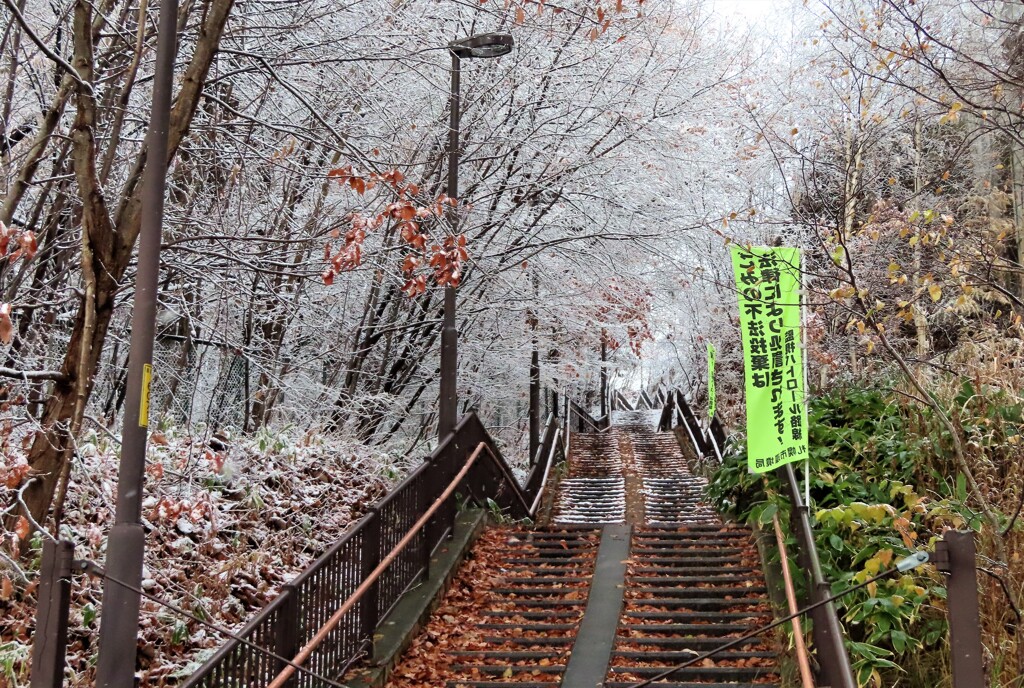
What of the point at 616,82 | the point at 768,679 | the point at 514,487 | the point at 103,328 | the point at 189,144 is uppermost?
the point at 616,82

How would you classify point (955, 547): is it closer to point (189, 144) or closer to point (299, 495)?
point (299, 495)

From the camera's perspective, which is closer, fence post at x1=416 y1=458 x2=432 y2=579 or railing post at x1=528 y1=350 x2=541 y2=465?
fence post at x1=416 y1=458 x2=432 y2=579

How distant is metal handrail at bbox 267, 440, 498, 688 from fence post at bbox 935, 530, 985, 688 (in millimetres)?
3599

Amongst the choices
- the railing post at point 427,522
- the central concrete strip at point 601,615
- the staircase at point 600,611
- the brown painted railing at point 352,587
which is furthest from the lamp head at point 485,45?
the central concrete strip at point 601,615

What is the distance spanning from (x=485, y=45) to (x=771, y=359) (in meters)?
4.85

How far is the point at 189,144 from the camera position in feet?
31.6

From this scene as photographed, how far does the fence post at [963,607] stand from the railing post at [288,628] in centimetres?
385

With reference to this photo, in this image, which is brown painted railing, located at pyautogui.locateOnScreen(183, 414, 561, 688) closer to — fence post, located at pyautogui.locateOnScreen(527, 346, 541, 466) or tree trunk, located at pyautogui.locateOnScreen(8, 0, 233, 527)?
tree trunk, located at pyautogui.locateOnScreen(8, 0, 233, 527)

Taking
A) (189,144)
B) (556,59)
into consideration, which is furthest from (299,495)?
(556,59)

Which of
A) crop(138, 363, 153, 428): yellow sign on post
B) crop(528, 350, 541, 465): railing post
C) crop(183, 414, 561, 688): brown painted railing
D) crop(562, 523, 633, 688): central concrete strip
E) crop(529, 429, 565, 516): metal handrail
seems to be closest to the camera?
crop(138, 363, 153, 428): yellow sign on post

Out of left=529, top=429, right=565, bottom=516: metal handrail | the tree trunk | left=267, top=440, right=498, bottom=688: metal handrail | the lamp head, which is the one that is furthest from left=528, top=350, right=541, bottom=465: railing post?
the tree trunk

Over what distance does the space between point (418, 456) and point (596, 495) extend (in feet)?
19.9

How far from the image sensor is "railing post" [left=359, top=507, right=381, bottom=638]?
7.17 metres

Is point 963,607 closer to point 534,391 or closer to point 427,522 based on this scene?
point 427,522
